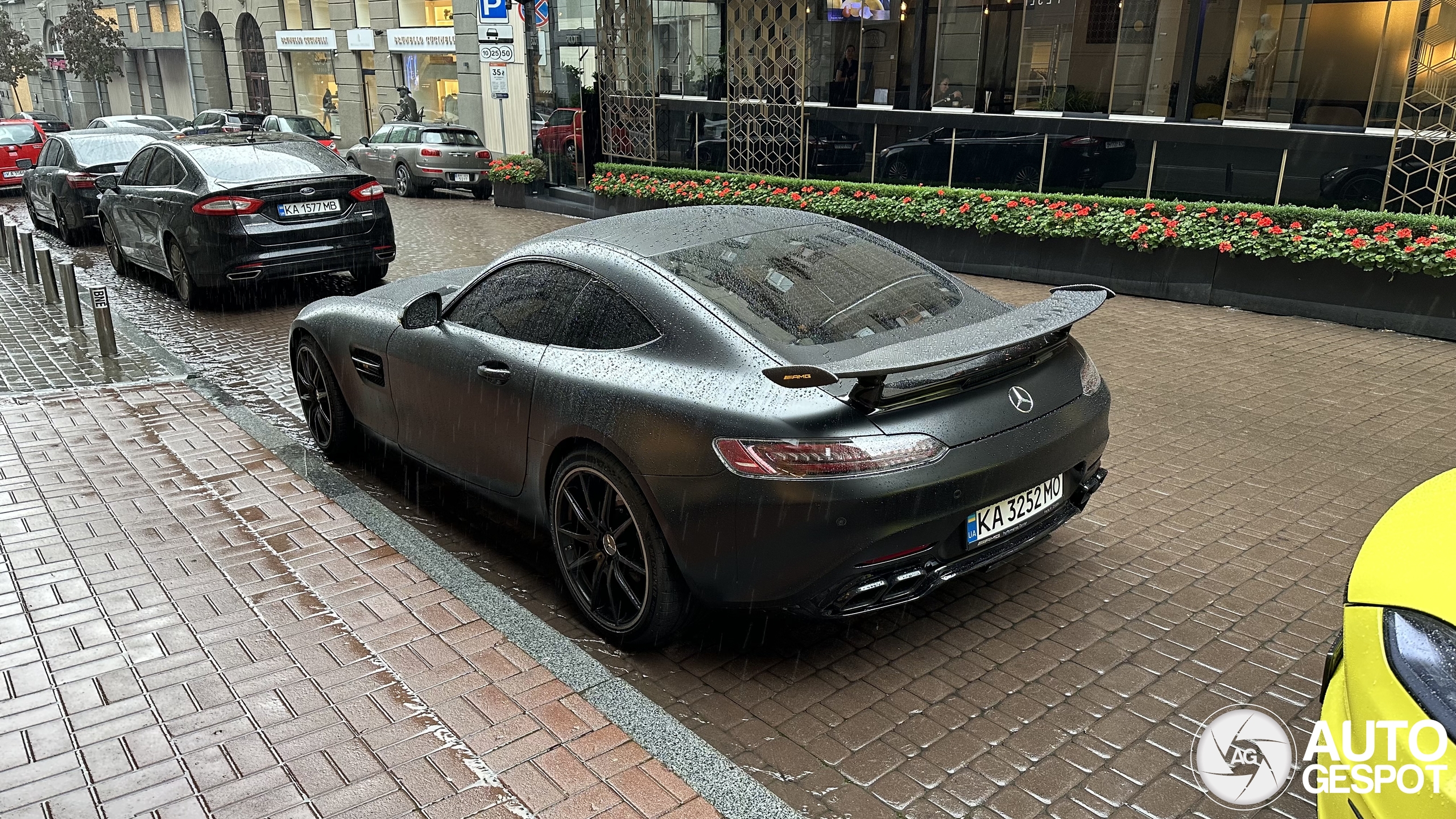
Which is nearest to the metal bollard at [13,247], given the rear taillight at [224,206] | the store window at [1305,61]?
the rear taillight at [224,206]

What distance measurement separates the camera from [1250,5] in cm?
1209

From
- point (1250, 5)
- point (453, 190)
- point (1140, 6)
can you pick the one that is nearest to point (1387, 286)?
point (1250, 5)

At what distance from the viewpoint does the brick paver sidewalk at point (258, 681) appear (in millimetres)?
3113

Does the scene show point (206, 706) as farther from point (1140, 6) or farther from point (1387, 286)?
point (1140, 6)

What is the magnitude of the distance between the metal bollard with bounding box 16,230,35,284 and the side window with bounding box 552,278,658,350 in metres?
9.69

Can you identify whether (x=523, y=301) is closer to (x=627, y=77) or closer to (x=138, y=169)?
(x=138, y=169)

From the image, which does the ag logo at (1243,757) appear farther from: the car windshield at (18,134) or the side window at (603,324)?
the car windshield at (18,134)

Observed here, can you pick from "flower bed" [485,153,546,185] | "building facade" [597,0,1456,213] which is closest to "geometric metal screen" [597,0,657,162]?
"building facade" [597,0,1456,213]

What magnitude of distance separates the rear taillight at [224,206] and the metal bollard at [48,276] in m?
1.92

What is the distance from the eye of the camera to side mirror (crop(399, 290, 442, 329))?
5.02 meters

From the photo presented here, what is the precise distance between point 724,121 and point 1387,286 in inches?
390

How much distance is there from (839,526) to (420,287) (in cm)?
372

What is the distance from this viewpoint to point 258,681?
3.72m

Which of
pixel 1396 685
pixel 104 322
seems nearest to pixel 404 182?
pixel 104 322
